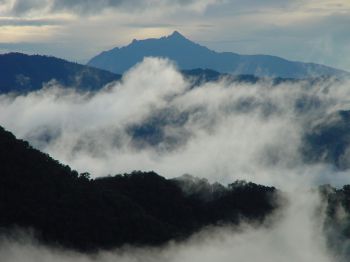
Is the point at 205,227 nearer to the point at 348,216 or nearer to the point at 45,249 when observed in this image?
the point at 348,216

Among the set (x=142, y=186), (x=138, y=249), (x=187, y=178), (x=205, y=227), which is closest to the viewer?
(x=138, y=249)

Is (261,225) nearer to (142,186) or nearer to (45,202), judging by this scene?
(142,186)

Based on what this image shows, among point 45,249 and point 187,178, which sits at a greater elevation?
point 187,178

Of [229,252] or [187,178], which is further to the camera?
[187,178]

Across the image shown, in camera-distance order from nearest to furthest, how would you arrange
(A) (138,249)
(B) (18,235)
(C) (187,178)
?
(B) (18,235) < (A) (138,249) < (C) (187,178)

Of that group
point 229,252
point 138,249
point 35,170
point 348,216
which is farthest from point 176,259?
point 348,216

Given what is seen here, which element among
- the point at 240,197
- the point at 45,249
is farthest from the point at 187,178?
the point at 45,249
